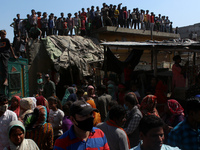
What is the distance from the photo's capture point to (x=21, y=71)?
349 inches

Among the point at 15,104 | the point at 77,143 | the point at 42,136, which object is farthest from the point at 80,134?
Result: the point at 15,104

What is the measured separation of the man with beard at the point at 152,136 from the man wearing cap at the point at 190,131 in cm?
49

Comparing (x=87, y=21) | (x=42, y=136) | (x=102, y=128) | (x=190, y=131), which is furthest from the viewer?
(x=87, y=21)

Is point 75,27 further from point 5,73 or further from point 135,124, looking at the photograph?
point 135,124

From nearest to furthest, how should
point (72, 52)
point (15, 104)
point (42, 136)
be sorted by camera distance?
1. point (42, 136)
2. point (15, 104)
3. point (72, 52)

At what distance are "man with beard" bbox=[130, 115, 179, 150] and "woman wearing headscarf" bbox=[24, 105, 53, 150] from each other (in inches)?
64.7

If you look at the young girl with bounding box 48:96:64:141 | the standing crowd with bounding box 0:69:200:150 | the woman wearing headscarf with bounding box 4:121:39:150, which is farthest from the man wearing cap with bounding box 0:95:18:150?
the woman wearing headscarf with bounding box 4:121:39:150

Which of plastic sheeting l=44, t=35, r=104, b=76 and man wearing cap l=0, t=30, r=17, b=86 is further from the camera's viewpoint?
plastic sheeting l=44, t=35, r=104, b=76

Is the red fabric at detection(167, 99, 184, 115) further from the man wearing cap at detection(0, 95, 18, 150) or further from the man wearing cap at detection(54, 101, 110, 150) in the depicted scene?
the man wearing cap at detection(0, 95, 18, 150)

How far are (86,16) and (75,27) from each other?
181 centimetres

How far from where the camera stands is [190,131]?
103 inches

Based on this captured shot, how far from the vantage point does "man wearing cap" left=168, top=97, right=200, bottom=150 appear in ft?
8.52

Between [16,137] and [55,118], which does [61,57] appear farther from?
[16,137]

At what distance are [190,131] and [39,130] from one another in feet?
6.95
